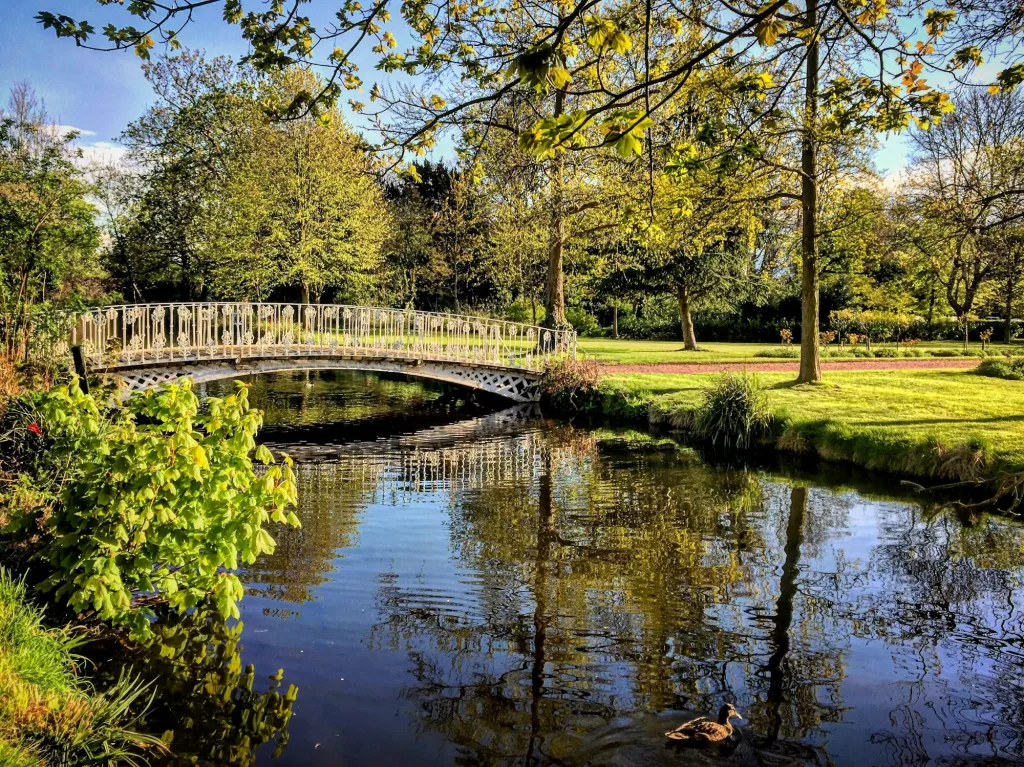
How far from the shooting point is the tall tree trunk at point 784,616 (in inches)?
210

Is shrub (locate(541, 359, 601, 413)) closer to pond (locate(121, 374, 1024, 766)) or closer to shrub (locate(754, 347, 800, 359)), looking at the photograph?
pond (locate(121, 374, 1024, 766))

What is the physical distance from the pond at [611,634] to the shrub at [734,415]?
11.0 feet

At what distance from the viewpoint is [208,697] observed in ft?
17.5

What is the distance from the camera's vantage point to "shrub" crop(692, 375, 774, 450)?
50.4ft

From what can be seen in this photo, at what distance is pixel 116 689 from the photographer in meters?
5.02

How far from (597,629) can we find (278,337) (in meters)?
15.9

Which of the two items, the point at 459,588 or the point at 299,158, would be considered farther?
the point at 299,158

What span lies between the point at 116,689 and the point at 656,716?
372 cm

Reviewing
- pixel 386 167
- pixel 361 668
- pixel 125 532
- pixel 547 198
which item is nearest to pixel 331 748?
pixel 361 668

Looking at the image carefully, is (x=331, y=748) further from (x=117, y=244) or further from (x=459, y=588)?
(x=117, y=244)

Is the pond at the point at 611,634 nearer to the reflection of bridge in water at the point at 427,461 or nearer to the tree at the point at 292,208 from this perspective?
the reflection of bridge in water at the point at 427,461

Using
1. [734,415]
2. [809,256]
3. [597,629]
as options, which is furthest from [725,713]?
[809,256]

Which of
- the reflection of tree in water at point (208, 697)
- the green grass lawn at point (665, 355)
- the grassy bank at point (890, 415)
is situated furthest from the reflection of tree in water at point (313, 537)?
the green grass lawn at point (665, 355)

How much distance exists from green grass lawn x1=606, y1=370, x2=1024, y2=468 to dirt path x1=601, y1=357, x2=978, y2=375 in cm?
141
